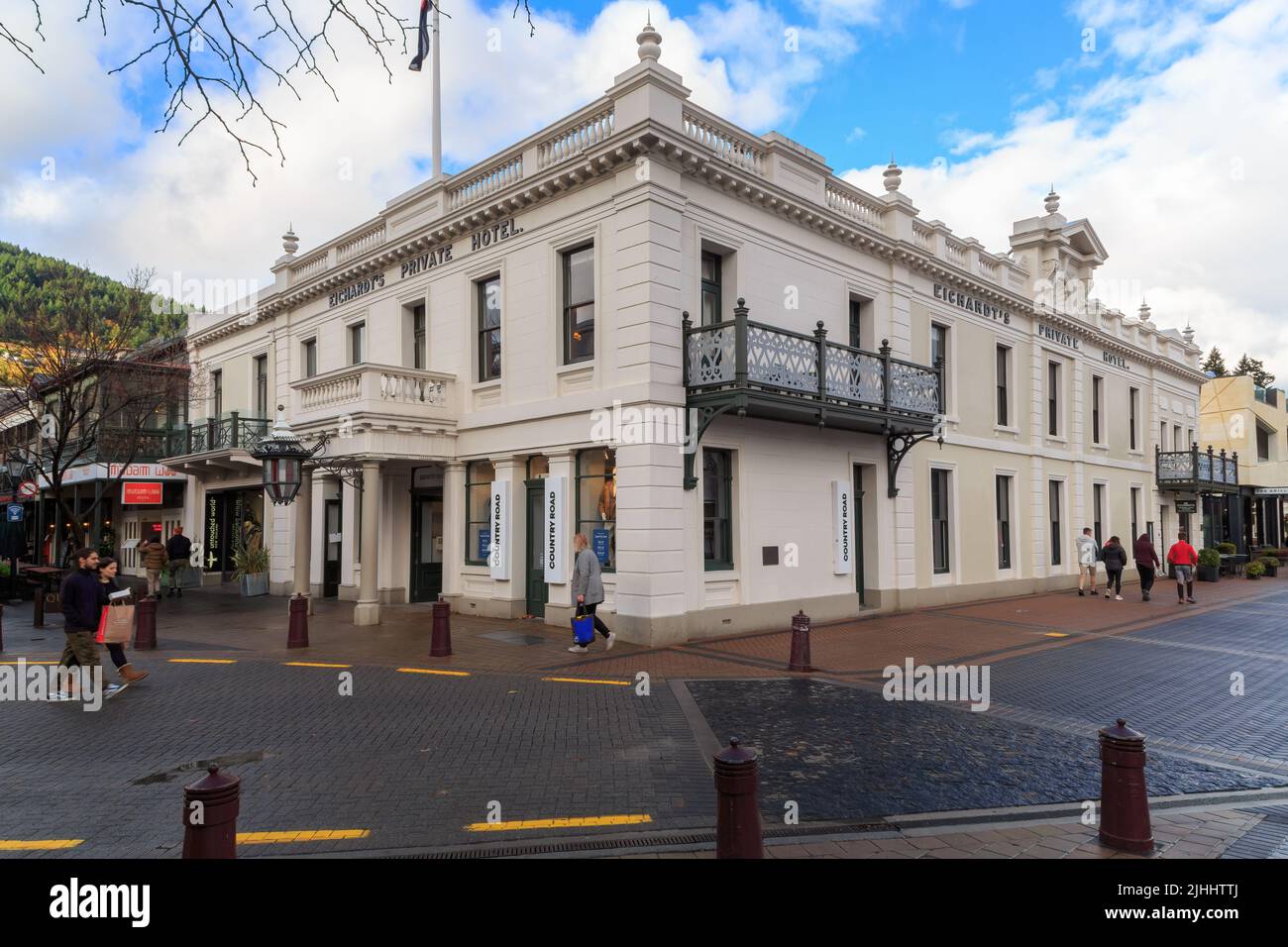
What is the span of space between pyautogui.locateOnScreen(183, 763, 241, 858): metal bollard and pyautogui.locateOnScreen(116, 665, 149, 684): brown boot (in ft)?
25.5

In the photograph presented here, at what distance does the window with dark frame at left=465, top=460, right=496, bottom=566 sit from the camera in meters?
16.2

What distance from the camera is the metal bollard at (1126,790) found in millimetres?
4801

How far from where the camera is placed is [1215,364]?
72.0m

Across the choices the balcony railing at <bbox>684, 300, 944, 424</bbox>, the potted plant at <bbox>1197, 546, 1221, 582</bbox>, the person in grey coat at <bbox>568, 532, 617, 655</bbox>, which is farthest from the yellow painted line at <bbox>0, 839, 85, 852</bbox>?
the potted plant at <bbox>1197, 546, 1221, 582</bbox>

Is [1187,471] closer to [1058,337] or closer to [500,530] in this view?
[1058,337]

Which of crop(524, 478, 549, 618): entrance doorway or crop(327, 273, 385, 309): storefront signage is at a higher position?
crop(327, 273, 385, 309): storefront signage

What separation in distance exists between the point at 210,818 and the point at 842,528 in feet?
47.1

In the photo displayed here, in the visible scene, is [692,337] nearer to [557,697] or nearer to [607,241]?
[607,241]

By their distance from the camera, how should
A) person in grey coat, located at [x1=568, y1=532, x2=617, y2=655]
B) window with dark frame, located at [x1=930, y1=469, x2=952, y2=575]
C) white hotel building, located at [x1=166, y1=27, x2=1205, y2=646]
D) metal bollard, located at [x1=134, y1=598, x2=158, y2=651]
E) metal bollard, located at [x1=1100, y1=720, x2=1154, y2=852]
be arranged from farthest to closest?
window with dark frame, located at [x1=930, y1=469, x2=952, y2=575]
white hotel building, located at [x1=166, y1=27, x2=1205, y2=646]
metal bollard, located at [x1=134, y1=598, x2=158, y2=651]
person in grey coat, located at [x1=568, y1=532, x2=617, y2=655]
metal bollard, located at [x1=1100, y1=720, x2=1154, y2=852]

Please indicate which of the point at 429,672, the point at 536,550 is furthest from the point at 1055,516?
the point at 429,672

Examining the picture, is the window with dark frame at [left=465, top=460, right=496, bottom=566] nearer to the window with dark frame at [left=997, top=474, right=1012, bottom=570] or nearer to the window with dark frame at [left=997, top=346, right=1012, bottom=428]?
the window with dark frame at [left=997, top=474, right=1012, bottom=570]

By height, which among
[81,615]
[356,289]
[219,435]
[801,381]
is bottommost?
[81,615]
